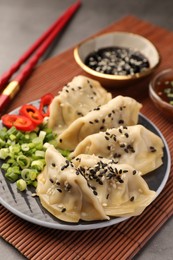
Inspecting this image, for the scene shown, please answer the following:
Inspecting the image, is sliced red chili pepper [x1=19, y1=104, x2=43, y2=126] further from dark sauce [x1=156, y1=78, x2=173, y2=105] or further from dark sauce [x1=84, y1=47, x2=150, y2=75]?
dark sauce [x1=156, y1=78, x2=173, y2=105]

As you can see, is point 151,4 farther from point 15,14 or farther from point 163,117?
point 163,117

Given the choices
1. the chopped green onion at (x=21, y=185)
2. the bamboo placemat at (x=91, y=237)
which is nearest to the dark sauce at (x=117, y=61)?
the bamboo placemat at (x=91, y=237)

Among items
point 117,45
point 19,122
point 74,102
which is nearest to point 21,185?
point 19,122

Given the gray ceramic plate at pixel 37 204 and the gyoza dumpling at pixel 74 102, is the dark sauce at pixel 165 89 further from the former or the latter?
the gray ceramic plate at pixel 37 204

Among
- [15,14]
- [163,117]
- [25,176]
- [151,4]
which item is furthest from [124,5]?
[25,176]

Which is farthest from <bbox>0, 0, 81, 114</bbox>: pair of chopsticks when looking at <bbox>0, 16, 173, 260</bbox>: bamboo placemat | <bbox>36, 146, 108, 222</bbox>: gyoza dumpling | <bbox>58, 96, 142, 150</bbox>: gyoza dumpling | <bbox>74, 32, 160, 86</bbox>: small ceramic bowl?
<bbox>0, 16, 173, 260</bbox>: bamboo placemat

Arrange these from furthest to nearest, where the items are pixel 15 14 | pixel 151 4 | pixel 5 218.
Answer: pixel 151 4, pixel 15 14, pixel 5 218

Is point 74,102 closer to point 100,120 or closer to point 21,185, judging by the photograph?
point 100,120
